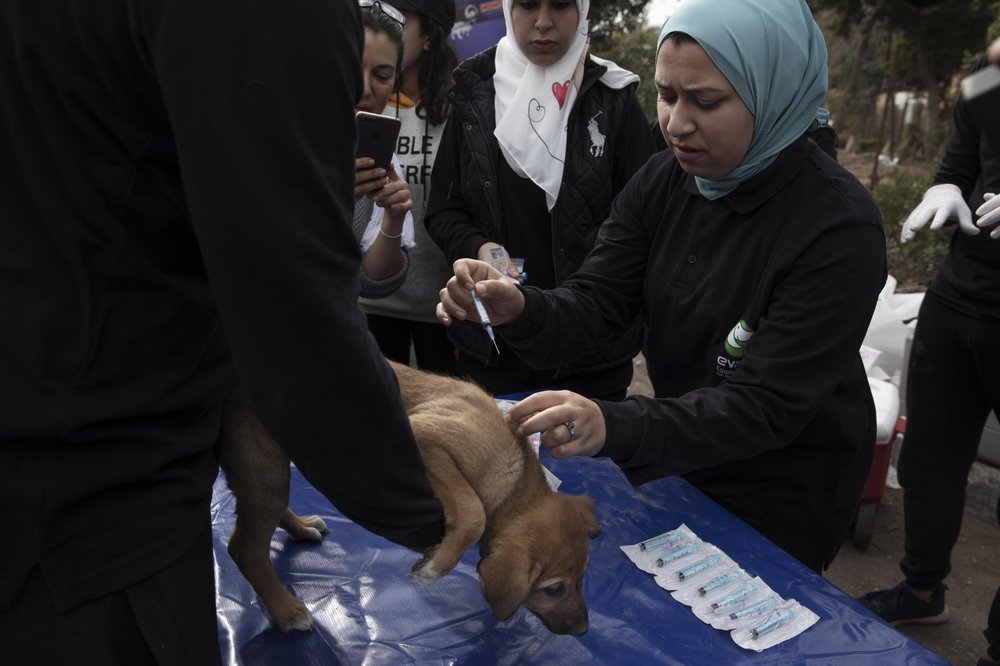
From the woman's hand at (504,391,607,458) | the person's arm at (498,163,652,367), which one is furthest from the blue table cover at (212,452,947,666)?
the person's arm at (498,163,652,367)

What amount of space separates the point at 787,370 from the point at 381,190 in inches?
65.3

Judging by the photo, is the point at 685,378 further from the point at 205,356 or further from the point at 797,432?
the point at 205,356

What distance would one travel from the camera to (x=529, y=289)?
247 centimetres

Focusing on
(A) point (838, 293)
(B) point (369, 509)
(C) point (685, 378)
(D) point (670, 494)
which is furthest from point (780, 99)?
(B) point (369, 509)

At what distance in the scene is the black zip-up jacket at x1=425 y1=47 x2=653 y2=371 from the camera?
3396 millimetres

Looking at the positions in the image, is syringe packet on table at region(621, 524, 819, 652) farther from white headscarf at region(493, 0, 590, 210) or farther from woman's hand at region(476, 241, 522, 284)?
white headscarf at region(493, 0, 590, 210)

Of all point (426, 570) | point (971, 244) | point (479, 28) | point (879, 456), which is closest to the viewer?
point (426, 570)

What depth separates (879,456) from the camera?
432 centimetres

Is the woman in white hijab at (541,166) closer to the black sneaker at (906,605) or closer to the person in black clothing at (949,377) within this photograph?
the person in black clothing at (949,377)

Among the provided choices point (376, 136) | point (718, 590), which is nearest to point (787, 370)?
point (718, 590)

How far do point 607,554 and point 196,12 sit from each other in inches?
68.9

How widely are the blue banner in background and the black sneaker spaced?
13.7ft

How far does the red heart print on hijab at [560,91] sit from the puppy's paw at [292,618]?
2.47m

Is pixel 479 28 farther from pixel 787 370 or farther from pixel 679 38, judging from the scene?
pixel 787 370
